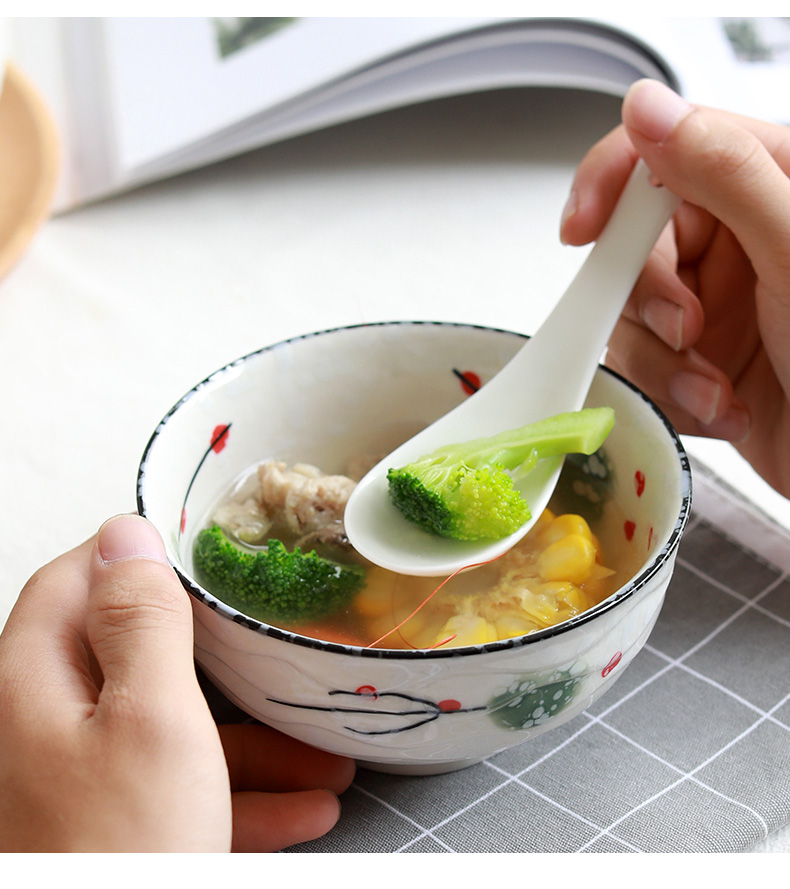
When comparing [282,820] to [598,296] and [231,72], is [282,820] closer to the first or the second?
[598,296]

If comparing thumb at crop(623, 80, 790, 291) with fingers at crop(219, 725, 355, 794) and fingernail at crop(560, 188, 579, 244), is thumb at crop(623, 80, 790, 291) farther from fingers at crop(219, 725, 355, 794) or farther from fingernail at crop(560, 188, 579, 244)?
fingers at crop(219, 725, 355, 794)

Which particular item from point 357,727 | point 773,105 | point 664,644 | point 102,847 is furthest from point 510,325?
point 102,847

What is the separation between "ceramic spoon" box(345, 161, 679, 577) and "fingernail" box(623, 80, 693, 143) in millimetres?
81

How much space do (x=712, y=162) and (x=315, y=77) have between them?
1.05 m

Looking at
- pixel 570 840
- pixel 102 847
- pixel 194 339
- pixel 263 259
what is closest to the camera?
pixel 102 847

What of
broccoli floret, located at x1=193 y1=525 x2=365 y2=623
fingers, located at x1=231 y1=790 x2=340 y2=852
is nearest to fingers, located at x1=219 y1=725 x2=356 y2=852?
fingers, located at x1=231 y1=790 x2=340 y2=852

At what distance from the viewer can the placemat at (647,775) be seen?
68cm

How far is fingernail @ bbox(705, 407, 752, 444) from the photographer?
1.11m

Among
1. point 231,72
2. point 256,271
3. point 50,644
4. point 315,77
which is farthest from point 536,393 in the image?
point 231,72

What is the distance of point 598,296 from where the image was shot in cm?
91

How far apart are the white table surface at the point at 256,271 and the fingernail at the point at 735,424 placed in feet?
0.30

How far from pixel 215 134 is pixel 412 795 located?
1.38m

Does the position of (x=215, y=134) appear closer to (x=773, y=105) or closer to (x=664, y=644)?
(x=773, y=105)

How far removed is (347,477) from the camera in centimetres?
95
